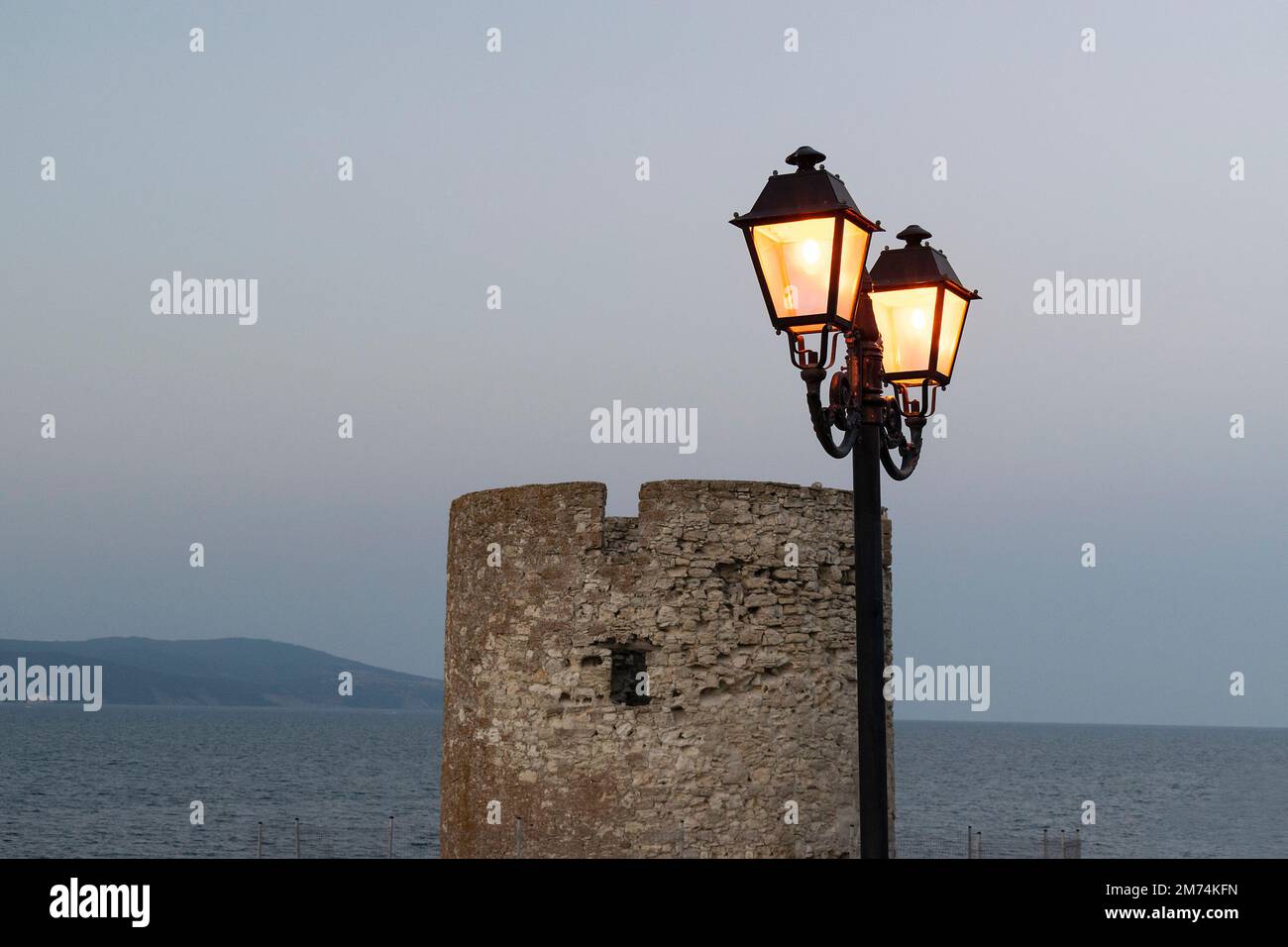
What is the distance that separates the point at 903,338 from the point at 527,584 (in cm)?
569

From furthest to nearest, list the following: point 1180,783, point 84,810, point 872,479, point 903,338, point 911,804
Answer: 1. point 1180,783
2. point 911,804
3. point 84,810
4. point 903,338
5. point 872,479

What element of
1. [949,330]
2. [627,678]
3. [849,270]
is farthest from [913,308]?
[627,678]

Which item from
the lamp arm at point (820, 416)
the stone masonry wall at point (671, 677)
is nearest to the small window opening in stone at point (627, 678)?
the stone masonry wall at point (671, 677)

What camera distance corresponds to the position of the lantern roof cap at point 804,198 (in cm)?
636

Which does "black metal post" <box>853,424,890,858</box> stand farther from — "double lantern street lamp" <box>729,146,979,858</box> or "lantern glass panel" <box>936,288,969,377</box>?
"lantern glass panel" <box>936,288,969,377</box>

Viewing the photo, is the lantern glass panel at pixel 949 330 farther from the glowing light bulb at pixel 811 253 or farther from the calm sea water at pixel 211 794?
the calm sea water at pixel 211 794

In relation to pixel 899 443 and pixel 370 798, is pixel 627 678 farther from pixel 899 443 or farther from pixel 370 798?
pixel 370 798

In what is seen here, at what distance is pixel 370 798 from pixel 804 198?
208 feet

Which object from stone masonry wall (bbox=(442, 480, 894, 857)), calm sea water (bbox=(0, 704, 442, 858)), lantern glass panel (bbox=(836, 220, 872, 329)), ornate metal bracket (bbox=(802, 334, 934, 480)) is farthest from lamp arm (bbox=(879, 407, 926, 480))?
calm sea water (bbox=(0, 704, 442, 858))

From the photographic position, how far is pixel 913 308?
24.3 feet

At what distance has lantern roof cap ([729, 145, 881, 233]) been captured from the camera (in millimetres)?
6359

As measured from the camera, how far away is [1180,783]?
89688 millimetres
